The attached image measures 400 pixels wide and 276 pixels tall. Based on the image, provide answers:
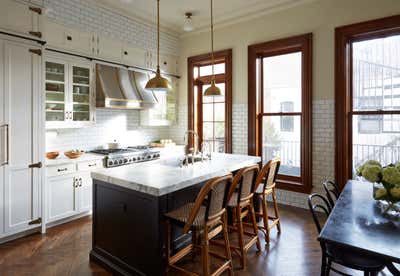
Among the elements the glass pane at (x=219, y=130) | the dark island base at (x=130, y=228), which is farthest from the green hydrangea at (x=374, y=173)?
the glass pane at (x=219, y=130)

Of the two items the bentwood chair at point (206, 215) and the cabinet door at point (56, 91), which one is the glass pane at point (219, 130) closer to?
the cabinet door at point (56, 91)

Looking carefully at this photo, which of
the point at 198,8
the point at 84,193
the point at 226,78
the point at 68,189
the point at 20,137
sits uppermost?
the point at 198,8

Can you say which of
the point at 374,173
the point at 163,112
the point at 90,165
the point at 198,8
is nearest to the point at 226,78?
the point at 198,8

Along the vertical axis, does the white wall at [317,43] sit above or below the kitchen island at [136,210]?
above

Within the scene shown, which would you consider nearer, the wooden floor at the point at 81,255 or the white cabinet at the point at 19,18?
the wooden floor at the point at 81,255

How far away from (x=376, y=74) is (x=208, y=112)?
10.4 ft

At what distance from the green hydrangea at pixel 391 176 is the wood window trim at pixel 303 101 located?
2.40m

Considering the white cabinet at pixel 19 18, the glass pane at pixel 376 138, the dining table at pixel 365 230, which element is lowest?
the dining table at pixel 365 230

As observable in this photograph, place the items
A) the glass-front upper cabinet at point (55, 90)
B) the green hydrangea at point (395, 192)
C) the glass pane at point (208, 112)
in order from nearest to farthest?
the green hydrangea at point (395, 192) → the glass-front upper cabinet at point (55, 90) → the glass pane at point (208, 112)

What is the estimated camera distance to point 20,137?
3.32 meters

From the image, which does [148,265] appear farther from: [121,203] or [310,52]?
[310,52]

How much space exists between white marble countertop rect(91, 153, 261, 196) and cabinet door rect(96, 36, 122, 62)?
2.42 meters

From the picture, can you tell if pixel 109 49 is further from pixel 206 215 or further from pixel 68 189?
pixel 206 215

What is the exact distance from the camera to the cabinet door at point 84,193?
4102 mm
